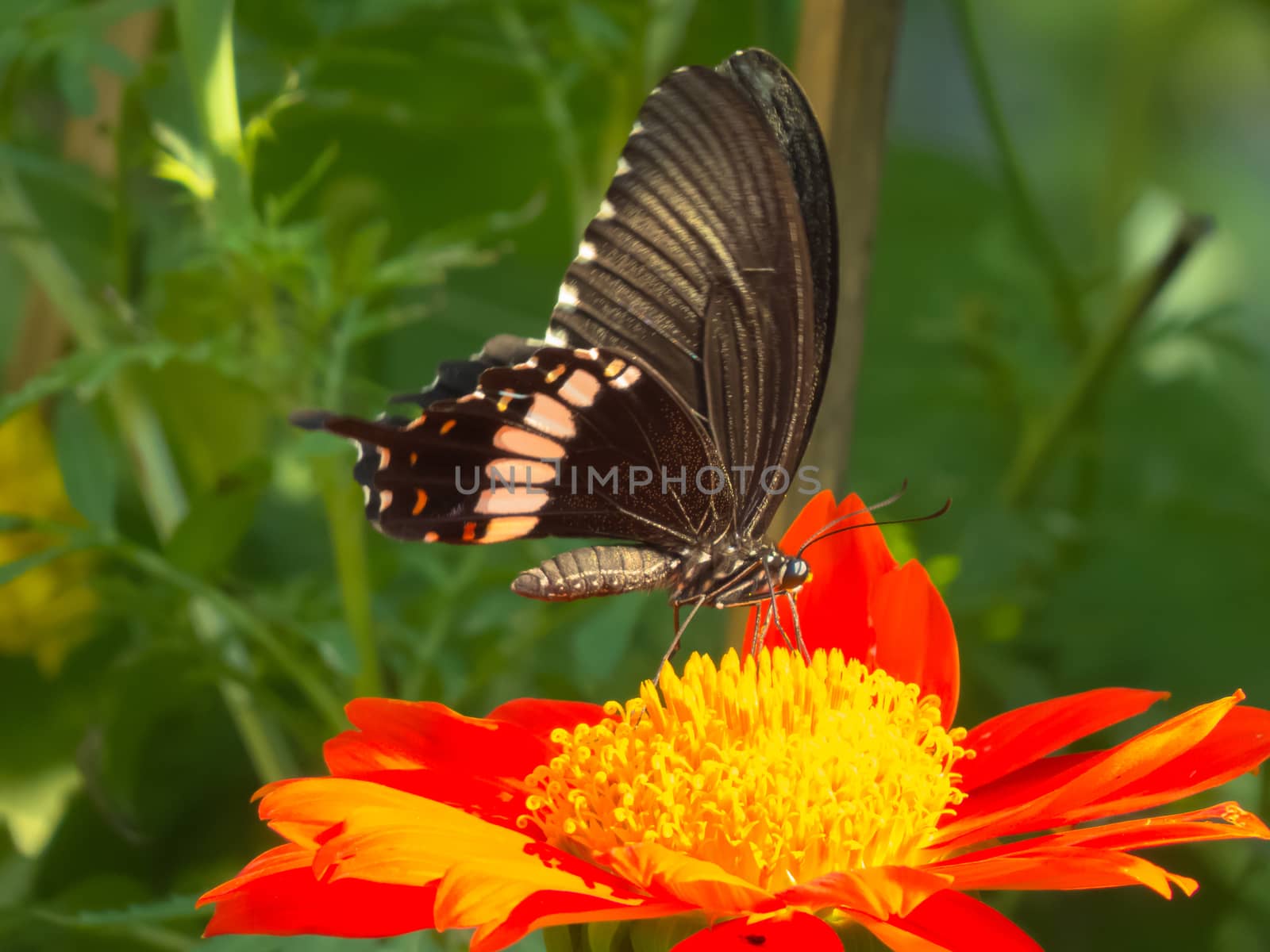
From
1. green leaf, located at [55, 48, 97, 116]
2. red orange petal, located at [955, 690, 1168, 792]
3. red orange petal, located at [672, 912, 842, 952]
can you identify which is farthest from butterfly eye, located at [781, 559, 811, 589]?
green leaf, located at [55, 48, 97, 116]

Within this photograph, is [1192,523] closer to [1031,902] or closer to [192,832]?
[1031,902]

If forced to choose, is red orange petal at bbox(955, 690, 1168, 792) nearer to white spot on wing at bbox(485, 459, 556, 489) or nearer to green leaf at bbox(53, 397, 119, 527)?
white spot on wing at bbox(485, 459, 556, 489)

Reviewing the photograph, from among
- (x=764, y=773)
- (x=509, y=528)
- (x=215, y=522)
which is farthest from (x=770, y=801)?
(x=215, y=522)

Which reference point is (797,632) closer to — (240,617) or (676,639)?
(676,639)

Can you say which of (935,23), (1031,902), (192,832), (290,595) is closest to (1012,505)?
(1031,902)

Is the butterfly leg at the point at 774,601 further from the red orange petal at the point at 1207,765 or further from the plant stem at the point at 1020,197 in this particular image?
the plant stem at the point at 1020,197

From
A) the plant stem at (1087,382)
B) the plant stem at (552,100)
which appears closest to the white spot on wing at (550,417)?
the plant stem at (552,100)
